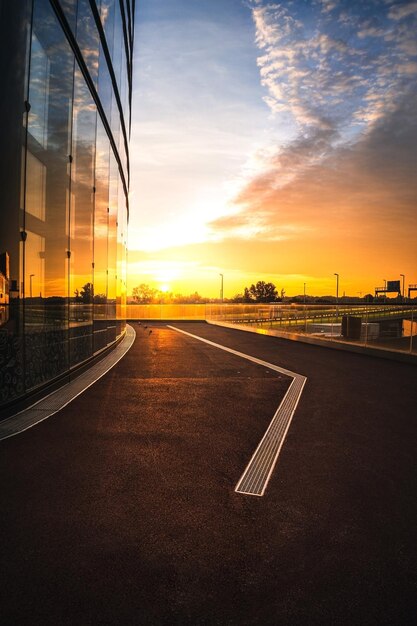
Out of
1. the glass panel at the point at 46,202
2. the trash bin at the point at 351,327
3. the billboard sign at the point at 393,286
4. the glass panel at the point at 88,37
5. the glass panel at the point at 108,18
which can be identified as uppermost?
the glass panel at the point at 108,18

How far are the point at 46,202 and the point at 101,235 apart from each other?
6.00 m

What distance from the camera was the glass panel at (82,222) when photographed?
9.97m

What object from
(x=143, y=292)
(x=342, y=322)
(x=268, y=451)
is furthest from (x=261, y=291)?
(x=268, y=451)

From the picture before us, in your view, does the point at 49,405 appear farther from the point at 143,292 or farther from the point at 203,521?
the point at 143,292

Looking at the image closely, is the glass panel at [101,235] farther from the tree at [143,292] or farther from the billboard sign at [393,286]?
the tree at [143,292]

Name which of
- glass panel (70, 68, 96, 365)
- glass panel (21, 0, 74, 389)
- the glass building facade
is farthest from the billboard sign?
glass panel (21, 0, 74, 389)

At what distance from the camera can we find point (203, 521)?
3195 mm

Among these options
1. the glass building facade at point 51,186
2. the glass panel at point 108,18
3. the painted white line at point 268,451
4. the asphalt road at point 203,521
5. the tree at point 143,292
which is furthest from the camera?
the tree at point 143,292

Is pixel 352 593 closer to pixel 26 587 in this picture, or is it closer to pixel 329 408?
pixel 26 587

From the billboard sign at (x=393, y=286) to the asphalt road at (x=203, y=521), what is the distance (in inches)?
4345

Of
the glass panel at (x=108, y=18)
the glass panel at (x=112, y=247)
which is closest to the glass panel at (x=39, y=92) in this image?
the glass panel at (x=108, y=18)

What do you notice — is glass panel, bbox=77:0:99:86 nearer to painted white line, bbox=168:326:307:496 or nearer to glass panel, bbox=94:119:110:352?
glass panel, bbox=94:119:110:352

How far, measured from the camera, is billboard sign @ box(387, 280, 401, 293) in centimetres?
10738

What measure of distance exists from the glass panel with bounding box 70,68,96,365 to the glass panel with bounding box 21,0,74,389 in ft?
2.14
